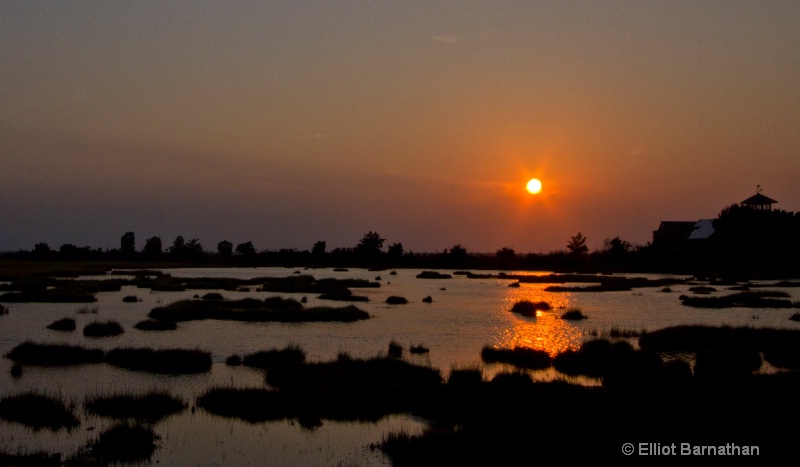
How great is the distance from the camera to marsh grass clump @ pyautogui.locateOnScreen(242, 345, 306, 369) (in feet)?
77.0

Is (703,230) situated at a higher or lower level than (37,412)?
higher

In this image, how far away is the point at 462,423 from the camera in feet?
52.0

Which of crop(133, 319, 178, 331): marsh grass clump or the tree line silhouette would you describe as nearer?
crop(133, 319, 178, 331): marsh grass clump

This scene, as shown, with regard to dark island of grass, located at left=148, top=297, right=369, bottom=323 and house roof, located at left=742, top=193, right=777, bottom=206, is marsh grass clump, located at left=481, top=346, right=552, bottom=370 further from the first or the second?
house roof, located at left=742, top=193, right=777, bottom=206

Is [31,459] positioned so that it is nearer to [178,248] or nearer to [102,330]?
[102,330]

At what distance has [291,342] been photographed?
97.8ft

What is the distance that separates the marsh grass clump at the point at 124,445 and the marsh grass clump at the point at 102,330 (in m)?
18.0

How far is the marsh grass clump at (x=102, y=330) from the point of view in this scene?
102 ft

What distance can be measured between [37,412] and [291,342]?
46.5 feet

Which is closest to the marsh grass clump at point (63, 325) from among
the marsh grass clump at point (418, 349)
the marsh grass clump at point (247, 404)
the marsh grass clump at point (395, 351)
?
the marsh grass clump at point (395, 351)

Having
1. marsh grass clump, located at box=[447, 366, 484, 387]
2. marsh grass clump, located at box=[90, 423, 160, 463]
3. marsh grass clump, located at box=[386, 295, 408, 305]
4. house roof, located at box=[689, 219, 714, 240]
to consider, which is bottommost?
marsh grass clump, located at box=[90, 423, 160, 463]

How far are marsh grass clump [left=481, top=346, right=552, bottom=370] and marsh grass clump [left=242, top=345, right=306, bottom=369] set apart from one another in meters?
6.82

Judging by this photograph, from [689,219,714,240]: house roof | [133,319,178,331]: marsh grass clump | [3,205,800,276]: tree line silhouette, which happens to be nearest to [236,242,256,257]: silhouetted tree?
[3,205,800,276]: tree line silhouette

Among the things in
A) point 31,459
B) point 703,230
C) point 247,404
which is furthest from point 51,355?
point 703,230
